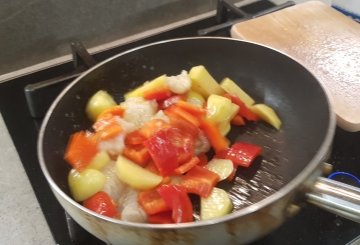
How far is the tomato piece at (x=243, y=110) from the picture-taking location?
76 cm

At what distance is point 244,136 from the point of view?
757 mm

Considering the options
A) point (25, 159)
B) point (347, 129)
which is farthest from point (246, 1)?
point (25, 159)

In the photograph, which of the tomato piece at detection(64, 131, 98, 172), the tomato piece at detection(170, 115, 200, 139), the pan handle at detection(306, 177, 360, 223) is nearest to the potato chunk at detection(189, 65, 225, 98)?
the tomato piece at detection(170, 115, 200, 139)

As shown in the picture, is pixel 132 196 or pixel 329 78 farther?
pixel 329 78

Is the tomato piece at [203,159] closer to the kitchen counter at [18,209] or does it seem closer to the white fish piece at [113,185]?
the white fish piece at [113,185]

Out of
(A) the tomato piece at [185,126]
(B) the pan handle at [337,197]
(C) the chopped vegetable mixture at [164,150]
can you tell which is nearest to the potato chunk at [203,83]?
(C) the chopped vegetable mixture at [164,150]

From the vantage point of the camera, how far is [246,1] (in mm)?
1209

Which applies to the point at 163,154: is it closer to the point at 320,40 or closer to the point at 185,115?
the point at 185,115

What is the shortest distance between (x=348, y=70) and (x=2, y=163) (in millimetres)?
667

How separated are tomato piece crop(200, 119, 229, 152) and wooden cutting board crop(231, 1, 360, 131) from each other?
22cm

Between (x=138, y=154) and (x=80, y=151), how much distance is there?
9cm

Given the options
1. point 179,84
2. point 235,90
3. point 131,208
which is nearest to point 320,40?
point 235,90

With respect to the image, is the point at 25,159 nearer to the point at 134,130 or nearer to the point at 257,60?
the point at 134,130

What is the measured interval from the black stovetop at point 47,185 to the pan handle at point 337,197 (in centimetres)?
12
